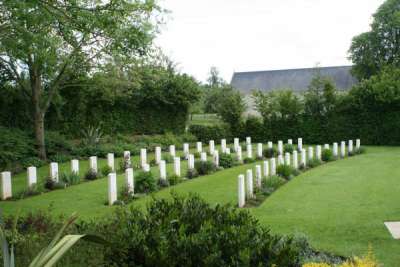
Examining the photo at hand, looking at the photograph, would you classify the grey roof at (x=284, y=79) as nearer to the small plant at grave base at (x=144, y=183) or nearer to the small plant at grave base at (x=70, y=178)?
the small plant at grave base at (x=70, y=178)

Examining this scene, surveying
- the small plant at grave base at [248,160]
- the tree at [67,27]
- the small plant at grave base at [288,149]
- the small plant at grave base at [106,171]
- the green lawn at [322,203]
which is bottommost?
the green lawn at [322,203]

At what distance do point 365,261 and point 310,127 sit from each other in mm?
22388

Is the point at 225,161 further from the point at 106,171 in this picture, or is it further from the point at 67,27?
the point at 67,27

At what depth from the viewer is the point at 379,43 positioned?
38.9 m

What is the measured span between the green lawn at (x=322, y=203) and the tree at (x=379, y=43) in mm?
26265

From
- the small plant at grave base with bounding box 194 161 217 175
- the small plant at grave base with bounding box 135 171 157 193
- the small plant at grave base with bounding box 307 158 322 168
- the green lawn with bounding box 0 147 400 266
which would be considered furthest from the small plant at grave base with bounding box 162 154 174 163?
the small plant at grave base with bounding box 135 171 157 193

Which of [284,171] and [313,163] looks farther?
[313,163]

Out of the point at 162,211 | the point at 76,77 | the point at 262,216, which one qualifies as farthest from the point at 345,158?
the point at 162,211

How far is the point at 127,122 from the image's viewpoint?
2497 cm

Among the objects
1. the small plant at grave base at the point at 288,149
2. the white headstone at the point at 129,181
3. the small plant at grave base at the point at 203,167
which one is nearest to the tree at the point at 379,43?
the small plant at grave base at the point at 288,149

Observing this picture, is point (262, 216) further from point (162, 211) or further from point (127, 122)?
point (127, 122)

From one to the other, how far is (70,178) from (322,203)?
7.23 m

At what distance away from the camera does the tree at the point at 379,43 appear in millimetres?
37719

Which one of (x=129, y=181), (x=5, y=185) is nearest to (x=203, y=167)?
(x=129, y=181)
